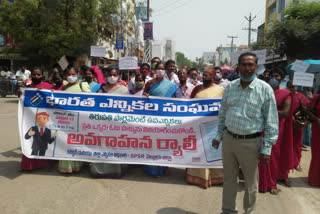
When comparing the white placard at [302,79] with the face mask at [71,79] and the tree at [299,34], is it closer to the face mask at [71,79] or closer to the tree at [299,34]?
the face mask at [71,79]

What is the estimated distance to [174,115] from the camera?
439 cm

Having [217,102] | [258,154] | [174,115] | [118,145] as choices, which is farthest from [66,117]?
[258,154]

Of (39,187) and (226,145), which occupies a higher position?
(226,145)

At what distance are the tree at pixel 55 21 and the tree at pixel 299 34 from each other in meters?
9.29

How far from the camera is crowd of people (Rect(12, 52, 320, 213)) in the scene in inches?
112

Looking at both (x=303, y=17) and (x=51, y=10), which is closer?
(x=51, y=10)

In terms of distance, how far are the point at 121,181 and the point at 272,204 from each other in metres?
2.19

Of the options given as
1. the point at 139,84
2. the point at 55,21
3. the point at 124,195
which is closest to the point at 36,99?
the point at 139,84

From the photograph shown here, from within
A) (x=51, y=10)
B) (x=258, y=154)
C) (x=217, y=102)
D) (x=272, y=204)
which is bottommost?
(x=272, y=204)

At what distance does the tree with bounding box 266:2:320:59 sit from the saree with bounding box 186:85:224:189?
12595mm

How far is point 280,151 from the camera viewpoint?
4.34 m

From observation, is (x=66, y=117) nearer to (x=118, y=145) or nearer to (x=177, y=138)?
(x=118, y=145)

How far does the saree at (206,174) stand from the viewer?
4.25m

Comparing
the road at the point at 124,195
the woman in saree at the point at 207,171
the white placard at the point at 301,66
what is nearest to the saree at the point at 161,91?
the road at the point at 124,195
